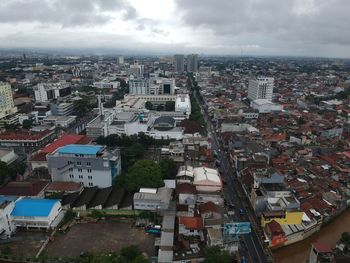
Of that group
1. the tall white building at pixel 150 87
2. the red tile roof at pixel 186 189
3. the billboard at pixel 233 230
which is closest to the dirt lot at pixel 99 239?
the red tile roof at pixel 186 189

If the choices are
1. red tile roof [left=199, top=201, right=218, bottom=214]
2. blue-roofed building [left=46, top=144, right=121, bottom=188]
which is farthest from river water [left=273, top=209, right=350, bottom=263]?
blue-roofed building [left=46, top=144, right=121, bottom=188]

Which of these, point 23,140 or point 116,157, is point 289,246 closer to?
point 116,157

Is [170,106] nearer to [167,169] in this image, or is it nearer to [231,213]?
[167,169]

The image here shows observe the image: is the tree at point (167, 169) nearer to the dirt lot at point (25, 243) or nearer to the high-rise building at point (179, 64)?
the dirt lot at point (25, 243)

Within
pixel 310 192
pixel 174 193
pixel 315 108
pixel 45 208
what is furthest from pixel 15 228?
pixel 315 108

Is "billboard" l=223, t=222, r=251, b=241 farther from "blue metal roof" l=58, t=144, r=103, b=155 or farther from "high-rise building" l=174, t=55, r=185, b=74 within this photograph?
"high-rise building" l=174, t=55, r=185, b=74
